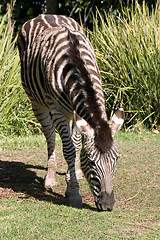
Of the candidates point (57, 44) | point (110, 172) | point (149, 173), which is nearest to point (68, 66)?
point (57, 44)

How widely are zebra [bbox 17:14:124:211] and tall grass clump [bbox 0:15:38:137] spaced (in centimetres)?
292

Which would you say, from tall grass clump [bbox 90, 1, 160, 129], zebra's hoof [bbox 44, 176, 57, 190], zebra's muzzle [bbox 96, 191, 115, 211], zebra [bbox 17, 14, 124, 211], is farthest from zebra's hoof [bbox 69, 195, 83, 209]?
tall grass clump [bbox 90, 1, 160, 129]

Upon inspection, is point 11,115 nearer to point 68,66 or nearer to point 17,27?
point 68,66

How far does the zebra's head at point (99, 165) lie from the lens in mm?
5043

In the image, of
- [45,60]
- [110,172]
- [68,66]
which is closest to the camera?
[110,172]

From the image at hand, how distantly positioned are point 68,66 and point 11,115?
5.02m

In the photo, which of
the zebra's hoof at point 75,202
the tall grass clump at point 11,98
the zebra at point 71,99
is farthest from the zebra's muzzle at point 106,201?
the tall grass clump at point 11,98

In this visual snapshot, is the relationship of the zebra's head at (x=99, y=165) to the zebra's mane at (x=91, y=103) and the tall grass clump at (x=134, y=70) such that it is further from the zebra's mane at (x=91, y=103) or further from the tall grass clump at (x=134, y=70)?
the tall grass clump at (x=134, y=70)

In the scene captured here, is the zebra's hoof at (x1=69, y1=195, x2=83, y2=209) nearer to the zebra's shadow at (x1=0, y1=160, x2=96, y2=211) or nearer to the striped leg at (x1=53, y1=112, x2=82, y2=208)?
the striped leg at (x1=53, y1=112, x2=82, y2=208)

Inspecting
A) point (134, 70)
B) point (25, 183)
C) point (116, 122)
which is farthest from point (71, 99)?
point (134, 70)

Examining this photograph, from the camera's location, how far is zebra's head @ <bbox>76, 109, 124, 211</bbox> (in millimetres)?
5043

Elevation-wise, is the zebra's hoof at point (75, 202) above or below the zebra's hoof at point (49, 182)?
above

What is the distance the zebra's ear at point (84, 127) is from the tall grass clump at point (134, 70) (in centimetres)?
505

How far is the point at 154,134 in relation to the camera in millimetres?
10258
